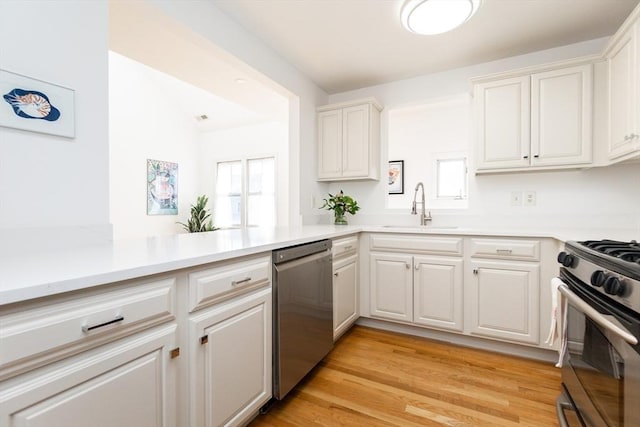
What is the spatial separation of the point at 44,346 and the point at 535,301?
2.51 m

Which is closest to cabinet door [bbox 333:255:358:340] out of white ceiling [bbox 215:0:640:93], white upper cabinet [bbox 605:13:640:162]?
white ceiling [bbox 215:0:640:93]

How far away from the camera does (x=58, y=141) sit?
124 cm

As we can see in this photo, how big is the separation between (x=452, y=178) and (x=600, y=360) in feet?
13.1

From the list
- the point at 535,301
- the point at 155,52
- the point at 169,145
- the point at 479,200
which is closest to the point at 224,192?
the point at 169,145

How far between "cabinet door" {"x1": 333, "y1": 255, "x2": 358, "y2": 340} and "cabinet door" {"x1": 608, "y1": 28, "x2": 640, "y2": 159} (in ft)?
6.24

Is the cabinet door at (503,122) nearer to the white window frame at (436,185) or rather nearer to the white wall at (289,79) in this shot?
the white wall at (289,79)

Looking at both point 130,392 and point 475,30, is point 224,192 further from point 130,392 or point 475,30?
point 130,392

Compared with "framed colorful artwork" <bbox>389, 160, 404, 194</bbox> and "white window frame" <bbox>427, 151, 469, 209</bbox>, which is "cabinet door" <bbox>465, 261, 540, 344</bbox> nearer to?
"white window frame" <bbox>427, 151, 469, 209</bbox>

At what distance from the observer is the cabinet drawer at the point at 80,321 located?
0.65 metres

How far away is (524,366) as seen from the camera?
6.54 ft

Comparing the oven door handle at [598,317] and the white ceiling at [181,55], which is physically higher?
the white ceiling at [181,55]

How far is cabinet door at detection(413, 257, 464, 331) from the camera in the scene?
7.32 ft

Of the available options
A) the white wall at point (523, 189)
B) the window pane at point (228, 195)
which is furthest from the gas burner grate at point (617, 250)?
the window pane at point (228, 195)

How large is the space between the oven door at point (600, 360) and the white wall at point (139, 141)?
559cm
